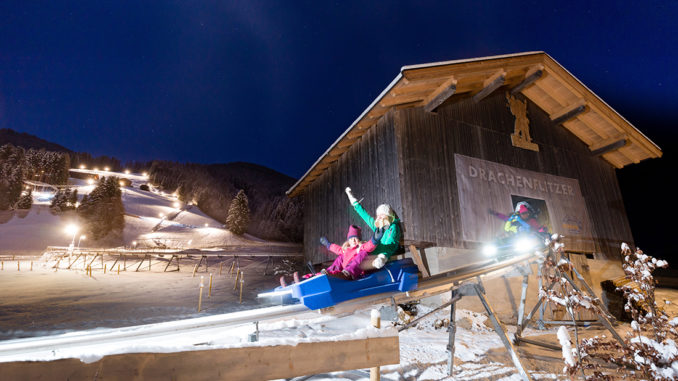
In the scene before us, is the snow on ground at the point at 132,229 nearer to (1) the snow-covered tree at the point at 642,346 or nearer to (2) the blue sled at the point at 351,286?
(2) the blue sled at the point at 351,286

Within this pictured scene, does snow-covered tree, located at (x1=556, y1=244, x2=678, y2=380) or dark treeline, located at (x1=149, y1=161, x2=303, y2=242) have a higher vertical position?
dark treeline, located at (x1=149, y1=161, x2=303, y2=242)

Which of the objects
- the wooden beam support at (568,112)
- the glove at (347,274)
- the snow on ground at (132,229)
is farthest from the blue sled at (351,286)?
the snow on ground at (132,229)

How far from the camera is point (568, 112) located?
37.9 ft

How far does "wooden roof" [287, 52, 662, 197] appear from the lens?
333 inches

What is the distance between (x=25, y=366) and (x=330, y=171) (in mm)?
12036

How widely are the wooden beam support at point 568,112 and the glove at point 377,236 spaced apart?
10.6 m

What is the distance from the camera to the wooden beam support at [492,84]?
30.6 feet

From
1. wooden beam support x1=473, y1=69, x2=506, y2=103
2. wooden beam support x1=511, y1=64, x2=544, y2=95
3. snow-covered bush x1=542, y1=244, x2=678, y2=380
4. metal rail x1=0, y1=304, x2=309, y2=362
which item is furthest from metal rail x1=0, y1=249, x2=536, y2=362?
wooden beam support x1=511, y1=64, x2=544, y2=95

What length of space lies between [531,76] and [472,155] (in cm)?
355

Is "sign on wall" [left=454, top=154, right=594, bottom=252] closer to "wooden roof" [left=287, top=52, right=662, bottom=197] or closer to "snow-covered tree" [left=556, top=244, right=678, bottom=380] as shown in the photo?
"wooden roof" [left=287, top=52, right=662, bottom=197]

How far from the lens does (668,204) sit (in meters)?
30.8

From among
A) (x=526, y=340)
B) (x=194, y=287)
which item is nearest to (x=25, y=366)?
(x=526, y=340)

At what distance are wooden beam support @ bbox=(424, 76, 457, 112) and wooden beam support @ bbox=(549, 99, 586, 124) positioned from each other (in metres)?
5.82

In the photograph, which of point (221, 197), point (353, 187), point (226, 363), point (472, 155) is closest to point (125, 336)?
point (226, 363)
